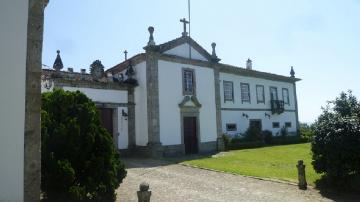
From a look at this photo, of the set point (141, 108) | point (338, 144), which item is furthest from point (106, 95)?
point (338, 144)

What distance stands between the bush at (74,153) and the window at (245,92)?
19.2m

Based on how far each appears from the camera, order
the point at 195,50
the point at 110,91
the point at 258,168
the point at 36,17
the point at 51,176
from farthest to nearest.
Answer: the point at 195,50
the point at 110,91
the point at 258,168
the point at 51,176
the point at 36,17

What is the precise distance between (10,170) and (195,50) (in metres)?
16.3

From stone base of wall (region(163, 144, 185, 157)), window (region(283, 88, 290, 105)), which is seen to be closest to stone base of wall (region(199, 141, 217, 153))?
stone base of wall (region(163, 144, 185, 157))

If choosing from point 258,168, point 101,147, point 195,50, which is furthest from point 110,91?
point 101,147

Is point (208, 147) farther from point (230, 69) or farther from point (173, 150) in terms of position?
point (230, 69)

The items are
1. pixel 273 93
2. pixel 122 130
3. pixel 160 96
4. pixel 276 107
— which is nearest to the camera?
pixel 122 130

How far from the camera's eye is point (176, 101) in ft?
63.7

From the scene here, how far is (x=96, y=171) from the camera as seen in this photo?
7137 millimetres

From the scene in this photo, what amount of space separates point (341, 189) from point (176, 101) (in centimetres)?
1083

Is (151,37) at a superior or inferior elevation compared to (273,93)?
superior

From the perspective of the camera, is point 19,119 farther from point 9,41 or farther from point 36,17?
point 36,17

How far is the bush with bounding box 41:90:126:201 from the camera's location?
677cm

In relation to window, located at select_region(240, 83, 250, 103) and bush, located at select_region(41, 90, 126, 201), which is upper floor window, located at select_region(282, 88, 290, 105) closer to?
window, located at select_region(240, 83, 250, 103)
